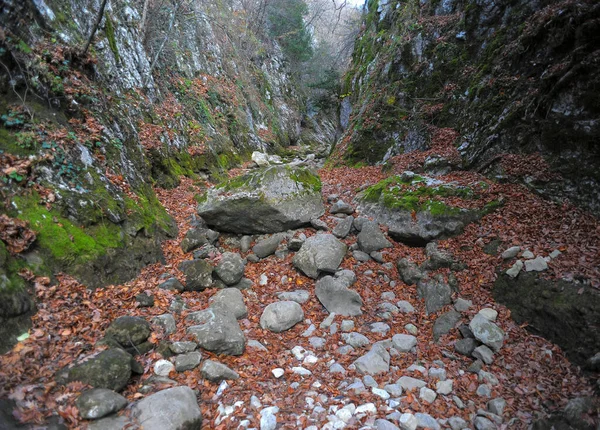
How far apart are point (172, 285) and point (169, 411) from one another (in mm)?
2769

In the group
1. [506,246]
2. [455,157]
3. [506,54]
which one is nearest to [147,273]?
[506,246]

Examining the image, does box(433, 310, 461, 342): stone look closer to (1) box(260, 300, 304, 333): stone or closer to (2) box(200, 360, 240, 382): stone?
(1) box(260, 300, 304, 333): stone

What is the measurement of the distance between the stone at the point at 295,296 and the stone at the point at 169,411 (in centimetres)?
268

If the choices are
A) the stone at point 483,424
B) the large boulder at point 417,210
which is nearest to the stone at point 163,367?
the stone at point 483,424

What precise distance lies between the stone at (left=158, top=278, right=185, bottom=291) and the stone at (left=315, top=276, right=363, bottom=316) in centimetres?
259

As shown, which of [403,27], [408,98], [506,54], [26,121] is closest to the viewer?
[26,121]

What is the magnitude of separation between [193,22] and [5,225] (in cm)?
1887

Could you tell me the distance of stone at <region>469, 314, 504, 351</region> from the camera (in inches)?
178

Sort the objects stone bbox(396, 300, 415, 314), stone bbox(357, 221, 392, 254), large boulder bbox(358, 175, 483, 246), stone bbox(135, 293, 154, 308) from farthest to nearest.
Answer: stone bbox(357, 221, 392, 254) → large boulder bbox(358, 175, 483, 246) → stone bbox(396, 300, 415, 314) → stone bbox(135, 293, 154, 308)

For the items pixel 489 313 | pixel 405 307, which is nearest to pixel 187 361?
pixel 405 307

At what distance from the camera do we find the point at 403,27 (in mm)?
14820

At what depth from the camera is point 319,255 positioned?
22.0 feet

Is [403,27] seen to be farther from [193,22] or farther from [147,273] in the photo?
[147,273]

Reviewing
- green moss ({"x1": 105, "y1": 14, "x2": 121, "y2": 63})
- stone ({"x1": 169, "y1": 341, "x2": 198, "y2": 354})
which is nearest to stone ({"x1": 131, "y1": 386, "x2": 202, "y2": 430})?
stone ({"x1": 169, "y1": 341, "x2": 198, "y2": 354})
